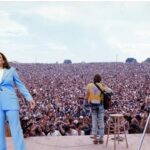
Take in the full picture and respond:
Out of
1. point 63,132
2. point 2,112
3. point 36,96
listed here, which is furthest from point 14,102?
point 36,96

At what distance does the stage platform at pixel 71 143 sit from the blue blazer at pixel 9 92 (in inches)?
67.9

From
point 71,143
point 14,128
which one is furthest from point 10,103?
point 71,143

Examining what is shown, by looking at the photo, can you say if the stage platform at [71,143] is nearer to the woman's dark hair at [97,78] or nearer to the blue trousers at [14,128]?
the woman's dark hair at [97,78]

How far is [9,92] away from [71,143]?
2.26m

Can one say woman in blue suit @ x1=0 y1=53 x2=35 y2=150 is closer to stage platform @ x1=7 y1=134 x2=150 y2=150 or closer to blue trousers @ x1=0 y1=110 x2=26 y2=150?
blue trousers @ x1=0 y1=110 x2=26 y2=150

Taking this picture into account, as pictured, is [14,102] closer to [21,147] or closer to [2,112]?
[2,112]

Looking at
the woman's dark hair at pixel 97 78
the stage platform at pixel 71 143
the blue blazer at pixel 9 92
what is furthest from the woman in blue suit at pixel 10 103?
the woman's dark hair at pixel 97 78

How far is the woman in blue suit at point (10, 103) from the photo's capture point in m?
4.09

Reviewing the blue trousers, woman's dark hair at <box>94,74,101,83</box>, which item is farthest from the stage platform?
the blue trousers

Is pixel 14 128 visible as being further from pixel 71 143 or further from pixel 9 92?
pixel 71 143

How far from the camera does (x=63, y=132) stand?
8719mm

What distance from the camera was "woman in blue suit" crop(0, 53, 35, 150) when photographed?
13.4ft

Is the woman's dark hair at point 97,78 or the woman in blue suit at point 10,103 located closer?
the woman in blue suit at point 10,103

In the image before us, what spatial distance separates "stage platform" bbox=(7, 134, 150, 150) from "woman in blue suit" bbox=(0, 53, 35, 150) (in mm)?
1665
